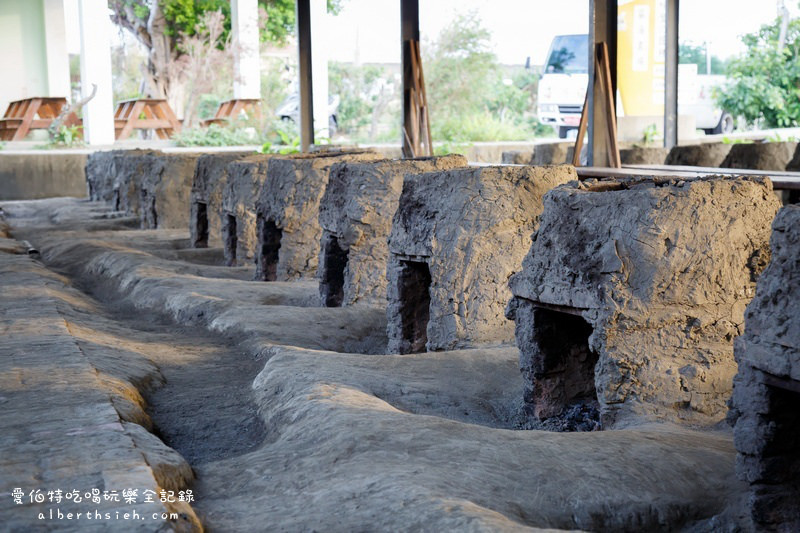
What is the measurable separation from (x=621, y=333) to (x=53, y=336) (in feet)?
11.5

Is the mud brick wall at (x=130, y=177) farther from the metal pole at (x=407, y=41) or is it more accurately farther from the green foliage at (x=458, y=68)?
the green foliage at (x=458, y=68)

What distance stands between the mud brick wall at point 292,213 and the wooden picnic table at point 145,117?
14.2 meters

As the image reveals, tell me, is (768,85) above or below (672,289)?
above

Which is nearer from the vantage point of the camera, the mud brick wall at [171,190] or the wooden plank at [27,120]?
the mud brick wall at [171,190]

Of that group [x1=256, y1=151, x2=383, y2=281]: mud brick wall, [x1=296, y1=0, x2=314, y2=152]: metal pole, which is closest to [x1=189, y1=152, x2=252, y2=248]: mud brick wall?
[x1=256, y1=151, x2=383, y2=281]: mud brick wall

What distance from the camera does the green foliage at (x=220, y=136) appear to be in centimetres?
2155

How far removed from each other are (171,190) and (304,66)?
10.3 feet

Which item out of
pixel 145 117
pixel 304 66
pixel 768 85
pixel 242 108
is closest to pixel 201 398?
pixel 304 66

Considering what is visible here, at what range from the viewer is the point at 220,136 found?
2222 centimetres

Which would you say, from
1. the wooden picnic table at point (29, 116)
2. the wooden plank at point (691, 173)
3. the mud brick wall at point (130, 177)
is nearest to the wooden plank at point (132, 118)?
the wooden picnic table at point (29, 116)

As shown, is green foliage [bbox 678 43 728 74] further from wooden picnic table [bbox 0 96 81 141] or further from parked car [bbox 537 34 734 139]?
wooden picnic table [bbox 0 96 81 141]

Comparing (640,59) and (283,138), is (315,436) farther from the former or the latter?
(283,138)

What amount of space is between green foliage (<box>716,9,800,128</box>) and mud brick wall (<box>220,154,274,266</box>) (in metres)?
15.7

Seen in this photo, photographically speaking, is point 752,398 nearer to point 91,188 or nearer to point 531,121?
point 91,188
